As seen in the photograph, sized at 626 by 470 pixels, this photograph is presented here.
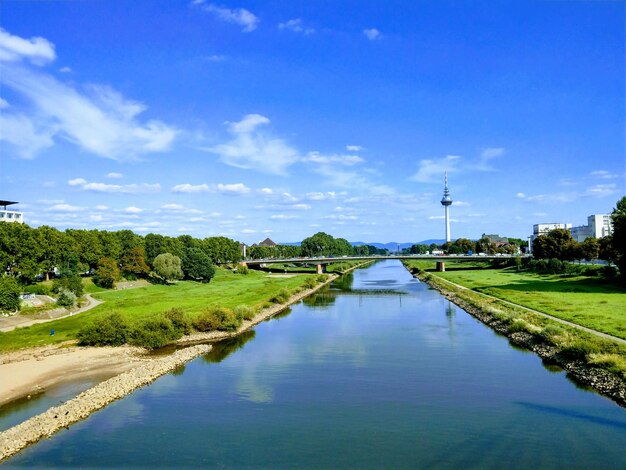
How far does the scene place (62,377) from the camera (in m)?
34.9

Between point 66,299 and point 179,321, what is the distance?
70.6ft

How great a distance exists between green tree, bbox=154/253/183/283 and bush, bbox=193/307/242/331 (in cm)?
4657

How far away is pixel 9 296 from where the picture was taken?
53156mm

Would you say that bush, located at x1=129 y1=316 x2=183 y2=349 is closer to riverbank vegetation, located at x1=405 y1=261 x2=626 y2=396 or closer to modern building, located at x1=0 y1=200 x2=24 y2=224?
riverbank vegetation, located at x1=405 y1=261 x2=626 y2=396

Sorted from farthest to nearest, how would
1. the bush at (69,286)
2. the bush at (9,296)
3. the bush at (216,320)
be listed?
1. the bush at (69,286)
2. the bush at (9,296)
3. the bush at (216,320)

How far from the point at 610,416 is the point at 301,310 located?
5020cm

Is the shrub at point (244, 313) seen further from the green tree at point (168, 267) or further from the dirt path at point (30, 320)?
the green tree at point (168, 267)

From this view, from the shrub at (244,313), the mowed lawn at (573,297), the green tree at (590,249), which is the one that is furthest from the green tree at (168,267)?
the green tree at (590,249)

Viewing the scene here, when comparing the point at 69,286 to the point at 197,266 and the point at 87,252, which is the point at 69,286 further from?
the point at 197,266

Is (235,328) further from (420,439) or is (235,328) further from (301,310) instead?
(420,439)

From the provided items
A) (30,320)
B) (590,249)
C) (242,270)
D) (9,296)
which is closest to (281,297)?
(30,320)

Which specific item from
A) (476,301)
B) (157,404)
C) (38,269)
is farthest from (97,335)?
(476,301)

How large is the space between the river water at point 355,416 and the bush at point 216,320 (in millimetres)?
7606

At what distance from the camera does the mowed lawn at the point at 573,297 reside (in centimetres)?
4634
